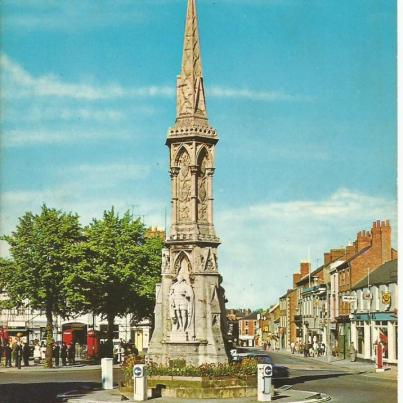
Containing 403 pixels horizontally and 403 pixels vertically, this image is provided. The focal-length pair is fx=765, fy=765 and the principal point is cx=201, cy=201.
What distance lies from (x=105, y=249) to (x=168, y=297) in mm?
26294

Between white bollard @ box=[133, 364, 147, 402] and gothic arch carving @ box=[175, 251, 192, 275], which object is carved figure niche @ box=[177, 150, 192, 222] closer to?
gothic arch carving @ box=[175, 251, 192, 275]

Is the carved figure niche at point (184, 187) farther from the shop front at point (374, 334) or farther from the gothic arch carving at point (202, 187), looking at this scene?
the shop front at point (374, 334)

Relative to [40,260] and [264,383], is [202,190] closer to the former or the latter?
[264,383]

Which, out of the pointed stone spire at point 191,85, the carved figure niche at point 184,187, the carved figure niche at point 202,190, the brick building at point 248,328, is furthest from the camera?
the brick building at point 248,328

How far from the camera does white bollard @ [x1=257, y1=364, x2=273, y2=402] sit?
23.4 meters

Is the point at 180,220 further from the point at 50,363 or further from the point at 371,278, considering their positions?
the point at 371,278

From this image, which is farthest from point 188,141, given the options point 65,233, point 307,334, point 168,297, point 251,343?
point 251,343

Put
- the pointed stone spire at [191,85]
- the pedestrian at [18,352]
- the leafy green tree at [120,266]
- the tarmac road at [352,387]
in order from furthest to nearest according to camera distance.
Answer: the leafy green tree at [120,266] < the pedestrian at [18,352] < the pointed stone spire at [191,85] < the tarmac road at [352,387]

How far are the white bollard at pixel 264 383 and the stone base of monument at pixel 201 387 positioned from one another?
53.1 inches

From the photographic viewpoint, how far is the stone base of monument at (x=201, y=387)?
2445cm

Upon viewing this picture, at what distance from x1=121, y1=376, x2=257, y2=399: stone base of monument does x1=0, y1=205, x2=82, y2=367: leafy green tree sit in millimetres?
21618

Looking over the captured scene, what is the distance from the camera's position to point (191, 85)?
28281 millimetres

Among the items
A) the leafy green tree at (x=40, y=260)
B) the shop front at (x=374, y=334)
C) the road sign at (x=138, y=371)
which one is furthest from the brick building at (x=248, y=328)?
the road sign at (x=138, y=371)

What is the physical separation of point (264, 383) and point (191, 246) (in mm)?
5730
